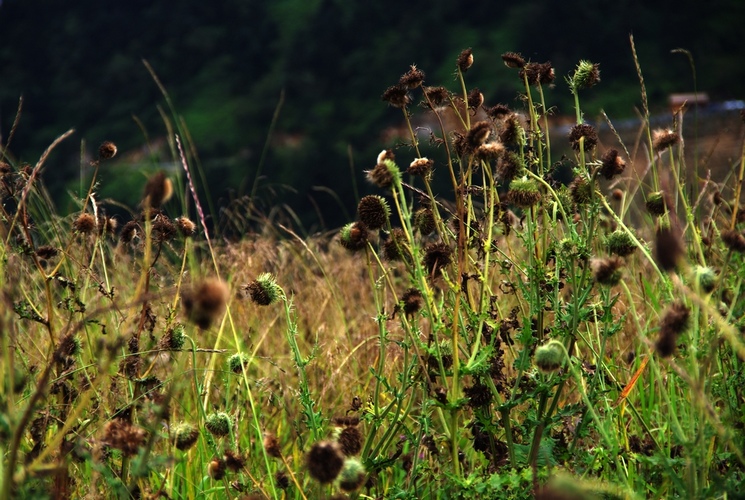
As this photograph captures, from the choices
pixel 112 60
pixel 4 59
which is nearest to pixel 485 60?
pixel 112 60

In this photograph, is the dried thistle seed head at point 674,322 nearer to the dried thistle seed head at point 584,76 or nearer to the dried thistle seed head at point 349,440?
the dried thistle seed head at point 349,440

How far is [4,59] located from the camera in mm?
50125

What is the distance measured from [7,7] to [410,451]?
56.0 meters

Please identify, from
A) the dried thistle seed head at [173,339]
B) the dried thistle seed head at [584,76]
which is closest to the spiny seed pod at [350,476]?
the dried thistle seed head at [173,339]

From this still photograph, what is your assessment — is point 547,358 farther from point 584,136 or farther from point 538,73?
point 538,73

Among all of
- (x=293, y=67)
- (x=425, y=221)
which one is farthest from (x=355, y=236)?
(x=293, y=67)

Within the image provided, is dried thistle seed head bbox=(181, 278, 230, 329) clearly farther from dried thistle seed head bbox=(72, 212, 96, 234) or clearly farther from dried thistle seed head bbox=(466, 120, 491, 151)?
dried thistle seed head bbox=(72, 212, 96, 234)

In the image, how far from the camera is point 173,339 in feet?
6.64

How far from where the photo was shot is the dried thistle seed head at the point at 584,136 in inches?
80.0

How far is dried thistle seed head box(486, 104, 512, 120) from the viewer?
2.09 m

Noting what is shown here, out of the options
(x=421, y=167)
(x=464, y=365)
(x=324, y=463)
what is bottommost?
(x=464, y=365)

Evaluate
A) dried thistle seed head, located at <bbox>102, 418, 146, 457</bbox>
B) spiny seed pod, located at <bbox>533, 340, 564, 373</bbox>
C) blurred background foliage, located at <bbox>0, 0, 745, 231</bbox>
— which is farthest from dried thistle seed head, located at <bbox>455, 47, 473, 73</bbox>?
blurred background foliage, located at <bbox>0, 0, 745, 231</bbox>

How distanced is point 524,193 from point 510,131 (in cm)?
20

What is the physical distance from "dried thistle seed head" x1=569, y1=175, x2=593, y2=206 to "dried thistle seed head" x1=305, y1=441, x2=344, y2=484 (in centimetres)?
95
